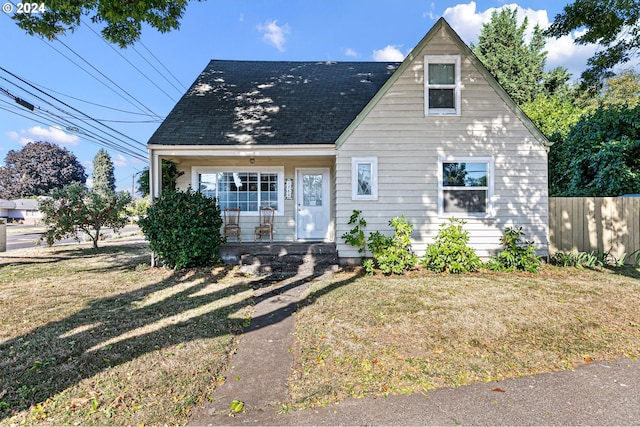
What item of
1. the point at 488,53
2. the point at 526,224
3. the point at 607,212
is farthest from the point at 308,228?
the point at 488,53

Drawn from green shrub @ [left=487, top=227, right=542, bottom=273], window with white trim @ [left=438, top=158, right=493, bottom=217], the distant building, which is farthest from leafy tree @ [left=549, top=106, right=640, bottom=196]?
the distant building

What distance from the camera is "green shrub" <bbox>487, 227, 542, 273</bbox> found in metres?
7.55

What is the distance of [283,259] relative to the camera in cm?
782

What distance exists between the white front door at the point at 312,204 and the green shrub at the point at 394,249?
2.69m

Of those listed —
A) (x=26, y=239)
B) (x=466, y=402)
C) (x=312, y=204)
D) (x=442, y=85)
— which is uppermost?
(x=442, y=85)

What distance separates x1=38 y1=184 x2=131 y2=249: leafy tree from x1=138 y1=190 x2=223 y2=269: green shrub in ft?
15.1

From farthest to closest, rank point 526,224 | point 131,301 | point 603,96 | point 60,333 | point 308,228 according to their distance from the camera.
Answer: point 603,96 < point 308,228 < point 526,224 < point 131,301 < point 60,333

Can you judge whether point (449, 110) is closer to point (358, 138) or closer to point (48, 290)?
point (358, 138)

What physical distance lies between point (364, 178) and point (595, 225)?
21.1 feet

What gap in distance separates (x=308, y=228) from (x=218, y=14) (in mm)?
8453

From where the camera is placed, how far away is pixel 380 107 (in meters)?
8.09

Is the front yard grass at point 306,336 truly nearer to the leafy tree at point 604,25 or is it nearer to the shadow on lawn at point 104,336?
the shadow on lawn at point 104,336

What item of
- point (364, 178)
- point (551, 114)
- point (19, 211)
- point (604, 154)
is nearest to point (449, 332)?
point (364, 178)

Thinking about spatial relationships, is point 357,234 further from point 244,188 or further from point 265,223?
point 244,188
